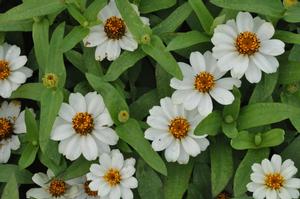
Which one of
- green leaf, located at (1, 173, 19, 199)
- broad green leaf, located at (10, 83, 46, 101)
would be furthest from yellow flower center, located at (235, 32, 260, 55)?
green leaf, located at (1, 173, 19, 199)

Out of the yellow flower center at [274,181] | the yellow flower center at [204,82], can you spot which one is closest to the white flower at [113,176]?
the yellow flower center at [204,82]

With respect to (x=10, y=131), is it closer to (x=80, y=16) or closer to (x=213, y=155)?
(x=80, y=16)

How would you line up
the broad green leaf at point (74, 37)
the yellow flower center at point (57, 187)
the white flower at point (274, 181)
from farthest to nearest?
1. the yellow flower center at point (57, 187)
2. the broad green leaf at point (74, 37)
3. the white flower at point (274, 181)

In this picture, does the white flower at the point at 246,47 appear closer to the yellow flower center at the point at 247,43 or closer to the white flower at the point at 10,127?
the yellow flower center at the point at 247,43

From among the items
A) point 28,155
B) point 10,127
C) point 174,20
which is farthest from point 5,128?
point 174,20

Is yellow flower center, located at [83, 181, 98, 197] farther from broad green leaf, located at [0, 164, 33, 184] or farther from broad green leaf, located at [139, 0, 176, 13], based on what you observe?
broad green leaf, located at [139, 0, 176, 13]
